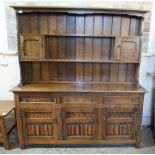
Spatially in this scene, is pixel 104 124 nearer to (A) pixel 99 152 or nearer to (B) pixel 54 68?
(A) pixel 99 152

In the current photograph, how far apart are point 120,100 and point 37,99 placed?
3.54ft

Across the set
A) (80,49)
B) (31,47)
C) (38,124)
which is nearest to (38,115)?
(38,124)

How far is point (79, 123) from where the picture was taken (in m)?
2.27

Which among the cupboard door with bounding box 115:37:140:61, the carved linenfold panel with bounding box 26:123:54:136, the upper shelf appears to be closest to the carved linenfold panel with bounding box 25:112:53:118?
the carved linenfold panel with bounding box 26:123:54:136

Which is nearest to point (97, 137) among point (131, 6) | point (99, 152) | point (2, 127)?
point (99, 152)

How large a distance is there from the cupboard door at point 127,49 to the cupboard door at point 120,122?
2.15 ft

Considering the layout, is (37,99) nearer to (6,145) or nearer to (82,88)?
(82,88)

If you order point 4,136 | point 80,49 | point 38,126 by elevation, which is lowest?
point 4,136

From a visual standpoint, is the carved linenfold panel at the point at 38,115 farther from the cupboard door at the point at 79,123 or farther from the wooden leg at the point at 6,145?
the wooden leg at the point at 6,145

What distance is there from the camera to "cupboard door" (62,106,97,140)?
222cm

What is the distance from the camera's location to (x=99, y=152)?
7.59 ft

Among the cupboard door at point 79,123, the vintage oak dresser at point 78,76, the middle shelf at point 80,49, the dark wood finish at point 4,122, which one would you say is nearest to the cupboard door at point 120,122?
the vintage oak dresser at point 78,76

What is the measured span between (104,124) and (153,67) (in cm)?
124

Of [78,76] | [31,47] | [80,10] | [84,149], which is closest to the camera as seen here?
[80,10]
